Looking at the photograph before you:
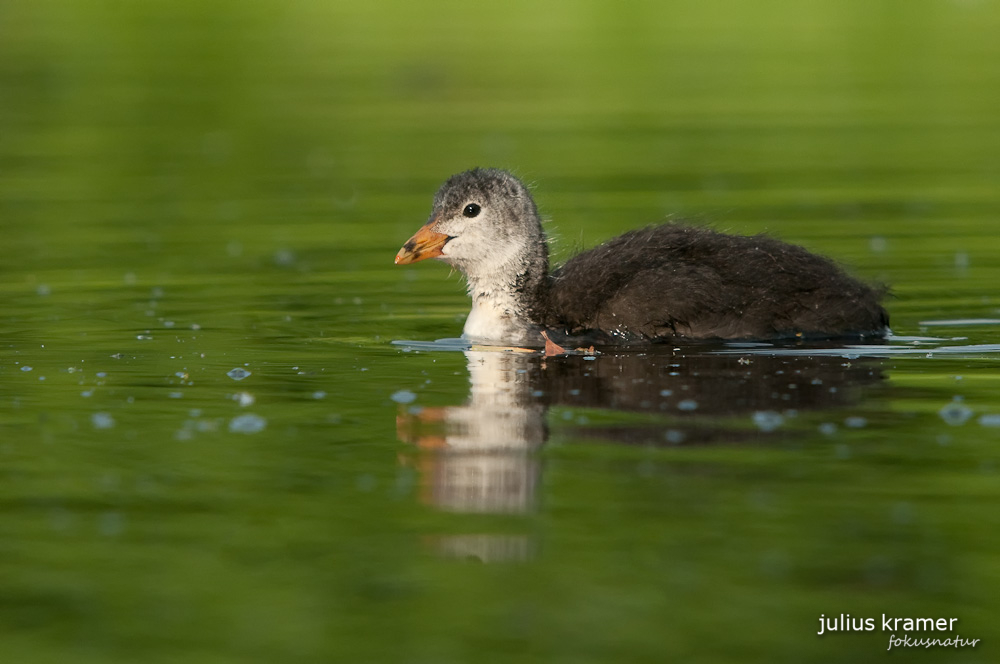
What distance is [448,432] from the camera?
8711 mm

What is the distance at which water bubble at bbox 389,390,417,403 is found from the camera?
9539mm

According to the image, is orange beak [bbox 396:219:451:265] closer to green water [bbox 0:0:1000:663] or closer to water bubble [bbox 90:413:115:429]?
green water [bbox 0:0:1000:663]

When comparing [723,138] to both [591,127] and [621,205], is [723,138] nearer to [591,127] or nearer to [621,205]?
[591,127]

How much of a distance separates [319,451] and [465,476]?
3.07 feet

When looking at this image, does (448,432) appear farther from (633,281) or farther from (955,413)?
(633,281)

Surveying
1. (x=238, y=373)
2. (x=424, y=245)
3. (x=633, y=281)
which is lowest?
(x=238, y=373)

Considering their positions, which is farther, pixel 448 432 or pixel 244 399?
pixel 244 399

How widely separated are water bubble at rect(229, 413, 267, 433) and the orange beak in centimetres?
312

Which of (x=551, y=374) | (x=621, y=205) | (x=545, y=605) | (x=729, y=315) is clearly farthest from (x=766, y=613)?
(x=621, y=205)

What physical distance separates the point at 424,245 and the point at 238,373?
2.31 metres

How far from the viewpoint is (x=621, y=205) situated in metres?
18.1

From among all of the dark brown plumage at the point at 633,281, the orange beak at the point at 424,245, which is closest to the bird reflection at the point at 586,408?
the dark brown plumage at the point at 633,281

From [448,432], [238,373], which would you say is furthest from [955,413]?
[238,373]

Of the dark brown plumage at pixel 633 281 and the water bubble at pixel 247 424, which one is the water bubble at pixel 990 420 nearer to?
the dark brown plumage at pixel 633 281
